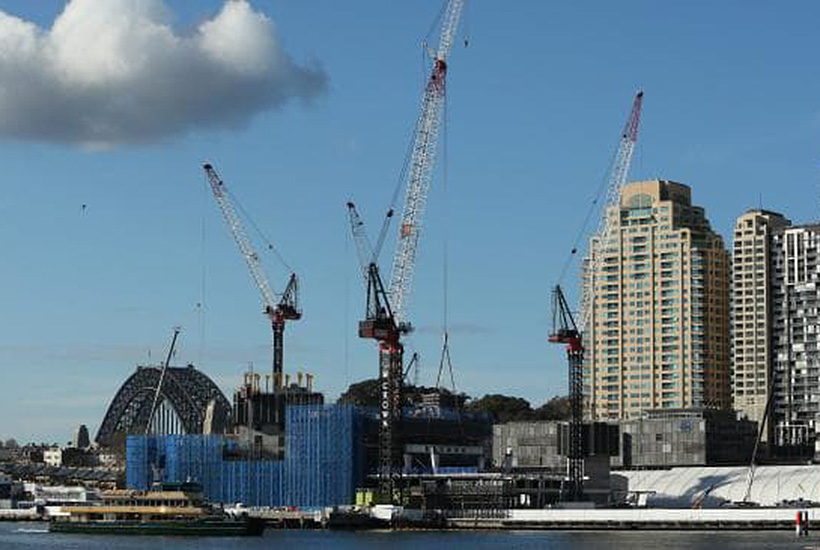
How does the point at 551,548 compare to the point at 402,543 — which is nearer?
the point at 551,548

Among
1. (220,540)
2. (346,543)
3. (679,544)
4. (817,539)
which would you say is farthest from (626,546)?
(220,540)

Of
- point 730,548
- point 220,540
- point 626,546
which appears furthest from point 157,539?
point 730,548

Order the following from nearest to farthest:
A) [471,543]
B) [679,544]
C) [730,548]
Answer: [730,548]
[679,544]
[471,543]

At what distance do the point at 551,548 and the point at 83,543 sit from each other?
181ft

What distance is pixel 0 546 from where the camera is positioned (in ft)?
647

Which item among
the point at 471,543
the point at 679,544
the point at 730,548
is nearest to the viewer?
the point at 730,548

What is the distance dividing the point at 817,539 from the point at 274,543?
6077cm

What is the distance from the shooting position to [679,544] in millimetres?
185750

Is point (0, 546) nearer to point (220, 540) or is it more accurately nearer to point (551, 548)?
point (220, 540)

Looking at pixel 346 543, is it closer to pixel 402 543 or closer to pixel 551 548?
pixel 402 543

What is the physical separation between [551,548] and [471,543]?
16.8m

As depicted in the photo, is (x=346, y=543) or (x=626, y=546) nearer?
(x=626, y=546)

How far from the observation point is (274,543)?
195 m

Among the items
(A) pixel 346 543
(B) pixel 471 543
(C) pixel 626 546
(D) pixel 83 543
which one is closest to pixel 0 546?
(D) pixel 83 543
